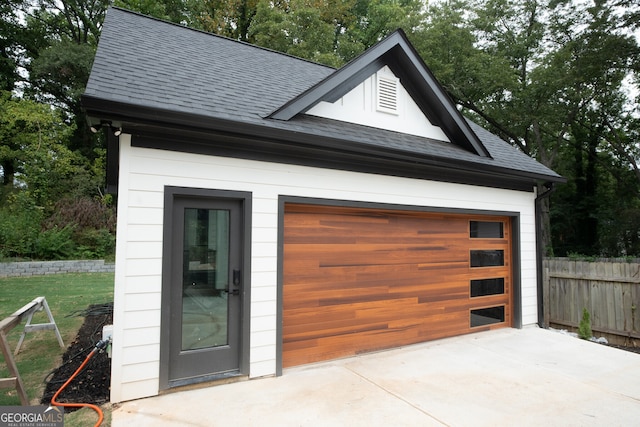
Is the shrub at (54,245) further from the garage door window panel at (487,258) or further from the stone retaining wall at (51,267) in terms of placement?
the garage door window panel at (487,258)

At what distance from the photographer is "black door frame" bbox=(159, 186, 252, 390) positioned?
3.65 meters

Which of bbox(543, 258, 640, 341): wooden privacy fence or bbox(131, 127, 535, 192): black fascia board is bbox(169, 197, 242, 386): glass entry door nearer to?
bbox(131, 127, 535, 192): black fascia board

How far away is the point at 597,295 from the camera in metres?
6.78

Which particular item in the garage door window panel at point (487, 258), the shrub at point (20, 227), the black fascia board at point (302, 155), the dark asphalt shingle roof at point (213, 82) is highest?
the dark asphalt shingle roof at point (213, 82)

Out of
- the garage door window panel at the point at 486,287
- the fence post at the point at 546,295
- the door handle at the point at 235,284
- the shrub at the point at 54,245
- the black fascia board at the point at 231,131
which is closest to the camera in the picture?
the black fascia board at the point at 231,131

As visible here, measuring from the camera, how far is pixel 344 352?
4.96 m

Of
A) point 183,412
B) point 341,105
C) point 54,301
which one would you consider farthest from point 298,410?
A: point 54,301

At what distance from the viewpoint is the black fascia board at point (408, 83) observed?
5258 millimetres

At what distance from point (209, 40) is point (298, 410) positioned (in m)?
6.60

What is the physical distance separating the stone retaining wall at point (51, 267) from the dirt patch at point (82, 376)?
7.39 meters

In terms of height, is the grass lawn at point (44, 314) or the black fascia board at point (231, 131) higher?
the black fascia board at point (231, 131)

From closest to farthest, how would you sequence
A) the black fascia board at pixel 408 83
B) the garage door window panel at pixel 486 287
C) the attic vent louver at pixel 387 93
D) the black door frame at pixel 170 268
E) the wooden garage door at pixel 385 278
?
the black door frame at pixel 170 268 < the wooden garage door at pixel 385 278 < the black fascia board at pixel 408 83 < the attic vent louver at pixel 387 93 < the garage door window panel at pixel 486 287

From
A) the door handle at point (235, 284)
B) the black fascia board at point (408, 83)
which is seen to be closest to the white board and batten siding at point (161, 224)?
the door handle at point (235, 284)

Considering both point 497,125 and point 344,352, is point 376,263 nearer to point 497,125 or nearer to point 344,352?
point 344,352
